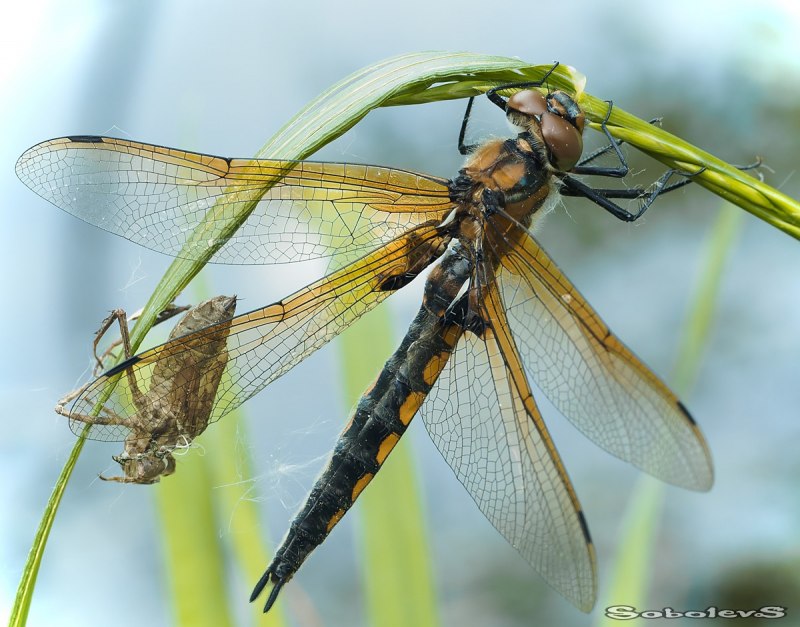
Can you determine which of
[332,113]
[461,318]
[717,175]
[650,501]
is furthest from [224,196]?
[650,501]

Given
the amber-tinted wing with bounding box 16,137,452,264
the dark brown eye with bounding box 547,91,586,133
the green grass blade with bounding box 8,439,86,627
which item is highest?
the dark brown eye with bounding box 547,91,586,133

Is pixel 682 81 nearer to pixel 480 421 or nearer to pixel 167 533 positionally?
pixel 480 421

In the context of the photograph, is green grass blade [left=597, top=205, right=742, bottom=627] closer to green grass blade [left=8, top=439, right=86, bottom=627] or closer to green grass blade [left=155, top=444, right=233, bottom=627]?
green grass blade [left=155, top=444, right=233, bottom=627]

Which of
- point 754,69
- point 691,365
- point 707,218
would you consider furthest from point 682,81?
point 691,365

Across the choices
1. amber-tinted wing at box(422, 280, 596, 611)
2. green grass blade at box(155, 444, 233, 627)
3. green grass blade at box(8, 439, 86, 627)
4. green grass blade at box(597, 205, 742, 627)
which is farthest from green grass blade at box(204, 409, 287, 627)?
green grass blade at box(597, 205, 742, 627)

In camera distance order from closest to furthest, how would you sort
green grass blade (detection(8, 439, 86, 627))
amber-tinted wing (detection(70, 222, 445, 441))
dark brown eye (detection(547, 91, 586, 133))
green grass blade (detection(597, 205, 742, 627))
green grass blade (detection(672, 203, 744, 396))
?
green grass blade (detection(8, 439, 86, 627)) < amber-tinted wing (detection(70, 222, 445, 441)) < dark brown eye (detection(547, 91, 586, 133)) < green grass blade (detection(597, 205, 742, 627)) < green grass blade (detection(672, 203, 744, 396))

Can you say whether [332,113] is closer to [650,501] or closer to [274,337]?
[274,337]

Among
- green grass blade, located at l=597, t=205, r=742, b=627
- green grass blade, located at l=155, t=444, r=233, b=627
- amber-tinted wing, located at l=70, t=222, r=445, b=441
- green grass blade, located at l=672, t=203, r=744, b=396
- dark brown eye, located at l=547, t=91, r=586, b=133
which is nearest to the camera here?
amber-tinted wing, located at l=70, t=222, r=445, b=441

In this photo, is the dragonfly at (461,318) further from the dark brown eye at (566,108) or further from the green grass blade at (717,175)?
the green grass blade at (717,175)
